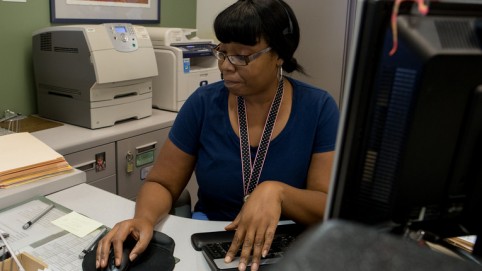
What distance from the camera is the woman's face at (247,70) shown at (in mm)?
1368

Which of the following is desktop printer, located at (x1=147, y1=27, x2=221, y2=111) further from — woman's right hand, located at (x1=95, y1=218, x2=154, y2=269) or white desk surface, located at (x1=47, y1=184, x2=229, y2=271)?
woman's right hand, located at (x1=95, y1=218, x2=154, y2=269)

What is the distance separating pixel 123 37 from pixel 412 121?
1.83m

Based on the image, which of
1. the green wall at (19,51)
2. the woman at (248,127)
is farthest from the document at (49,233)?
the green wall at (19,51)

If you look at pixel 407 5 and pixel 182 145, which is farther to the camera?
pixel 182 145

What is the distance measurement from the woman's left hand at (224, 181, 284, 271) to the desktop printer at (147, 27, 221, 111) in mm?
1450

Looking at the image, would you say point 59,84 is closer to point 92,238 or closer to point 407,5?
point 92,238

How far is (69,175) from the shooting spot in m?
1.42

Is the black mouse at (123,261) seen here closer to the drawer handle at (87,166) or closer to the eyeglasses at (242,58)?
the eyeglasses at (242,58)

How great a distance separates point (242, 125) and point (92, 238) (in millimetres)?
552

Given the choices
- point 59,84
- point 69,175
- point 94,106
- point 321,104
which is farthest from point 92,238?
point 59,84

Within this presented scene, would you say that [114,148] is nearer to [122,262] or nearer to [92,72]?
[92,72]

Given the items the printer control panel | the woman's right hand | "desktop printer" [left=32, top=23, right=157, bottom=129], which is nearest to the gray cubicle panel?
"desktop printer" [left=32, top=23, right=157, bottom=129]

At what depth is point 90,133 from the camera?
2045 millimetres

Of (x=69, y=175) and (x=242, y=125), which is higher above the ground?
(x=242, y=125)
